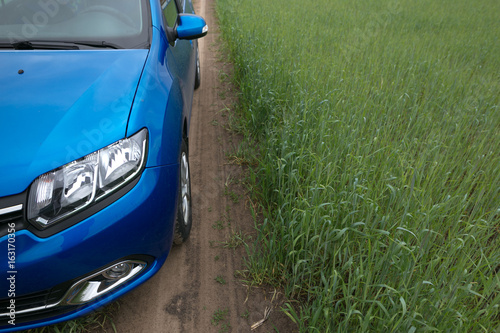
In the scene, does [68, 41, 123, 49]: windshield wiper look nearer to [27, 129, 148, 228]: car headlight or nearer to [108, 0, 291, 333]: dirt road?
[27, 129, 148, 228]: car headlight

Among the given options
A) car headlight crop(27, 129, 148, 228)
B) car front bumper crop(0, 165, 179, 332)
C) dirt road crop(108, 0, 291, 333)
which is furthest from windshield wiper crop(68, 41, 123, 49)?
dirt road crop(108, 0, 291, 333)

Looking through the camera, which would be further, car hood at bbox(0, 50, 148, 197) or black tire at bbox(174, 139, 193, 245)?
black tire at bbox(174, 139, 193, 245)

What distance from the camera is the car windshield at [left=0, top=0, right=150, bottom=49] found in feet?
6.57

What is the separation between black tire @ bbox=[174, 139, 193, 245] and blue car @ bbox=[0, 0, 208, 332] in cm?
2

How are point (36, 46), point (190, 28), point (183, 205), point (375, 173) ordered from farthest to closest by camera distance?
point (190, 28) < point (375, 173) < point (183, 205) < point (36, 46)

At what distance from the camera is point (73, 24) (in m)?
2.09

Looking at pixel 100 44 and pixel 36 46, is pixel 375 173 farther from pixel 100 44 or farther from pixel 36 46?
pixel 36 46

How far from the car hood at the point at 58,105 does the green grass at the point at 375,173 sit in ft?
3.50

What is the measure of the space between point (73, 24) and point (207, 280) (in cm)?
174

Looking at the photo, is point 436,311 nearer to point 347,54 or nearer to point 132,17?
point 132,17

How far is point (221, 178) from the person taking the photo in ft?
9.34

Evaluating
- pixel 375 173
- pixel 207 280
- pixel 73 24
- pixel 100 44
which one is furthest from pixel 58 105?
pixel 375 173

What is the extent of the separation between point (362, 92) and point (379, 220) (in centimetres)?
185

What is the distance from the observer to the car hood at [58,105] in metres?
1.32
